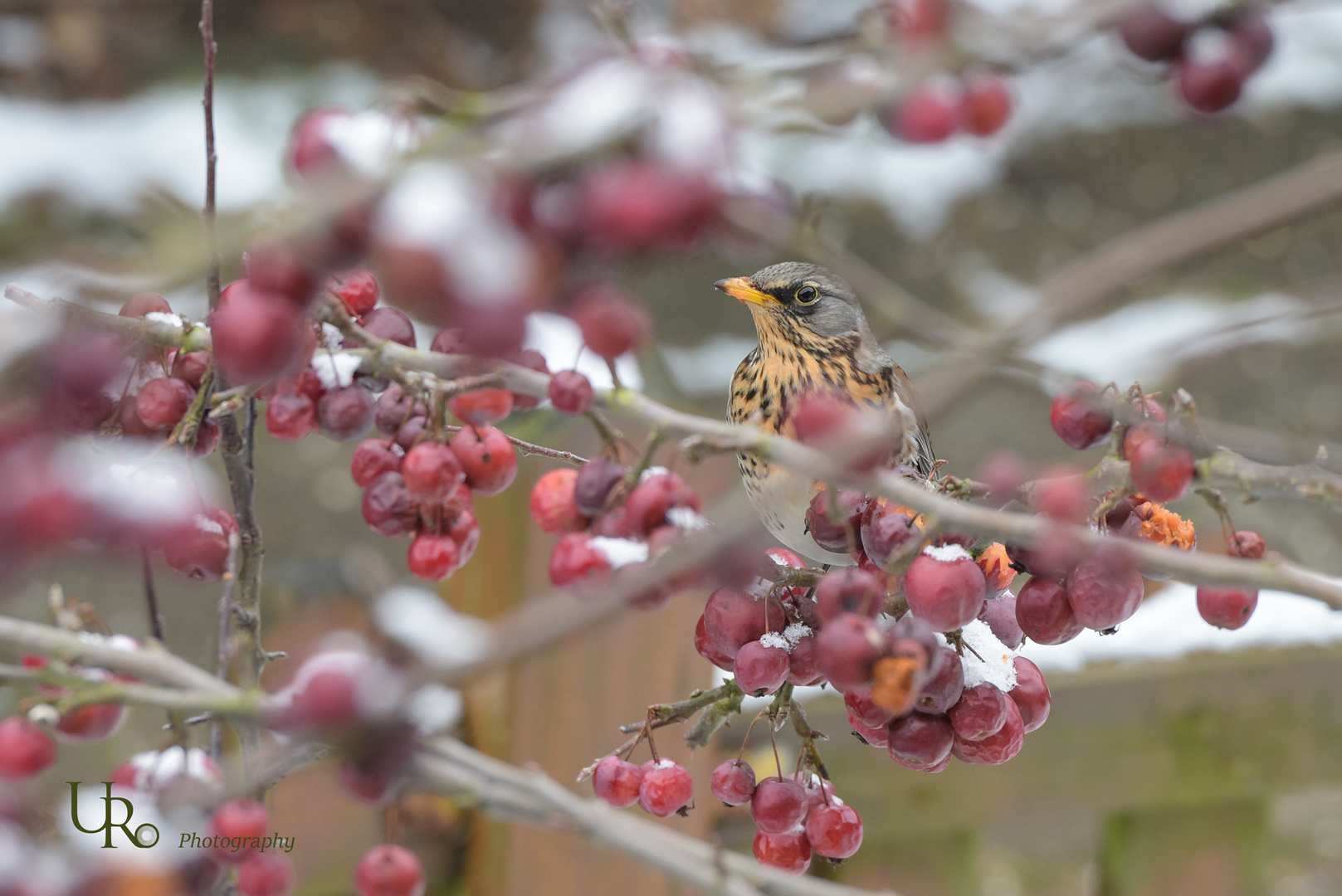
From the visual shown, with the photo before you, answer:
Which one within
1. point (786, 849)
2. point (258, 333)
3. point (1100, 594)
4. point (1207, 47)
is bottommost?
point (786, 849)

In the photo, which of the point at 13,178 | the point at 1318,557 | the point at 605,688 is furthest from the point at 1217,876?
the point at 13,178

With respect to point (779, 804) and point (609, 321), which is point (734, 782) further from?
point (609, 321)

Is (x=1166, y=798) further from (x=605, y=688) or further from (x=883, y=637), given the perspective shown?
(x=883, y=637)

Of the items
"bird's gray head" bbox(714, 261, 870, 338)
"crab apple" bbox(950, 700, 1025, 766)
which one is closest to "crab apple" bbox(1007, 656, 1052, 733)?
"crab apple" bbox(950, 700, 1025, 766)

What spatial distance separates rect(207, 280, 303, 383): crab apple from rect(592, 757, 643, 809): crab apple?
1.01 ft

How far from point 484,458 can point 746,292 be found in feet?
1.49

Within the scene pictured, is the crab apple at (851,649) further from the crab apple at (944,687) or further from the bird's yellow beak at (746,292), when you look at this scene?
the bird's yellow beak at (746,292)

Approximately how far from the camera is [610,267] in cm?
30

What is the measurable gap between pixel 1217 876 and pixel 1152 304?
3.48ft

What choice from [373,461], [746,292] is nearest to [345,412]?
[373,461]

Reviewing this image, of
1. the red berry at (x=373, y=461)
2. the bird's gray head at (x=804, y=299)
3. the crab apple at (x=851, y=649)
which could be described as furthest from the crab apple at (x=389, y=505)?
the bird's gray head at (x=804, y=299)

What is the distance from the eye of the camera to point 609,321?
1.07ft

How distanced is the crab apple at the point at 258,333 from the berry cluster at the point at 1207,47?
29 cm

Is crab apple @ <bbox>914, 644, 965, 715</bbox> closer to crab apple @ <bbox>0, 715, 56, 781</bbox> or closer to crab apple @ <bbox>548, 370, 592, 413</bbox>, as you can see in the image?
crab apple @ <bbox>548, 370, 592, 413</bbox>
